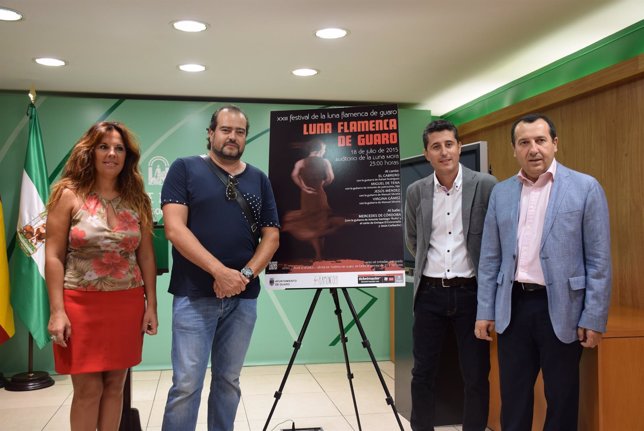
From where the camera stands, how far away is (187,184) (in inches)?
107

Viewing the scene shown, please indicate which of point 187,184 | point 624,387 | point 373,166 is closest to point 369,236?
point 373,166

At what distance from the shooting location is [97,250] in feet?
8.37

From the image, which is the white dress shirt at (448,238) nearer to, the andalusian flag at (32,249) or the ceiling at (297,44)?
the ceiling at (297,44)

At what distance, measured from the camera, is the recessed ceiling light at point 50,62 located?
14.9 ft

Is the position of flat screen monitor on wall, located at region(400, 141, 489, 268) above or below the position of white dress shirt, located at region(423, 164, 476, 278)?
above

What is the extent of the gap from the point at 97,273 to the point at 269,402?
253cm

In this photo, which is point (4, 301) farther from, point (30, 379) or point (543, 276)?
point (543, 276)

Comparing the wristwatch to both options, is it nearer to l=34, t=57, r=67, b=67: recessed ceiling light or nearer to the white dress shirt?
the white dress shirt

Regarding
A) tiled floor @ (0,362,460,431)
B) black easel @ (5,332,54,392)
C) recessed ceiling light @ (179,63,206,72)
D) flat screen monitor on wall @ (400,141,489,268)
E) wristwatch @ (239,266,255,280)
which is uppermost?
recessed ceiling light @ (179,63,206,72)

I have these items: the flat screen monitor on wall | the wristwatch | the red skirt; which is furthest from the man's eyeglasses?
the flat screen monitor on wall

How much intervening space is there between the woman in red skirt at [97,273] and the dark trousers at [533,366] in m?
1.57

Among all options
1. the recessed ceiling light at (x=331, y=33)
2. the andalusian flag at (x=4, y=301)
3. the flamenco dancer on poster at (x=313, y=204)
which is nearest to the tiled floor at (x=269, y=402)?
the andalusian flag at (x=4, y=301)

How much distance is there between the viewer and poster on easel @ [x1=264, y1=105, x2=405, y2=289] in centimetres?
314

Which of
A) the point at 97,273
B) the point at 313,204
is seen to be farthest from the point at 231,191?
the point at 97,273
